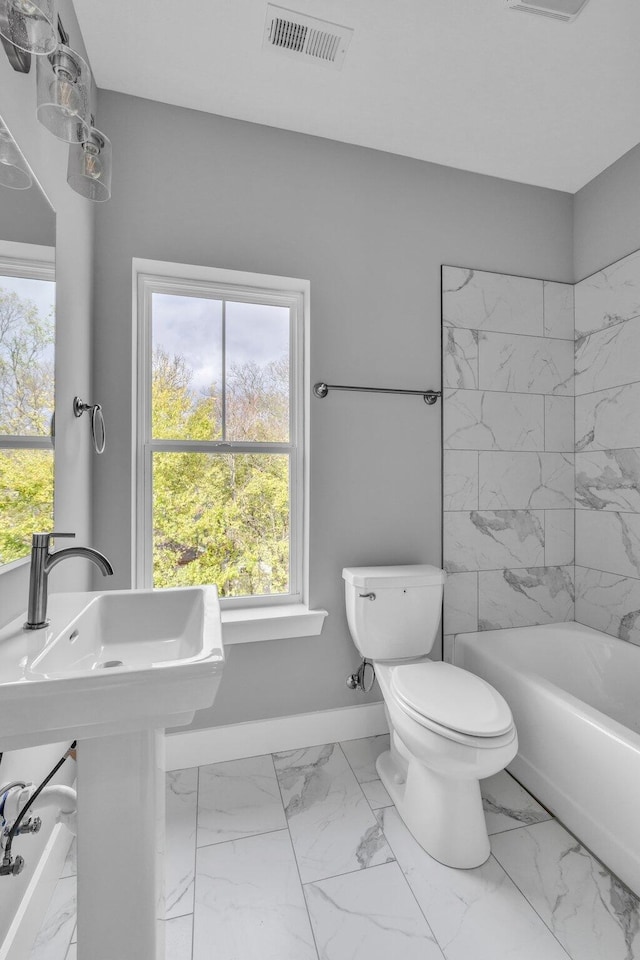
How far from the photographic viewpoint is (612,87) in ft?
5.81

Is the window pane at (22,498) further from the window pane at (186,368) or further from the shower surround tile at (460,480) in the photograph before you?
the shower surround tile at (460,480)

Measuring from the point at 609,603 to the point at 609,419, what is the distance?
Answer: 34.4 inches

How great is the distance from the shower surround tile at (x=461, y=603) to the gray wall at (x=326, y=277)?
20 cm

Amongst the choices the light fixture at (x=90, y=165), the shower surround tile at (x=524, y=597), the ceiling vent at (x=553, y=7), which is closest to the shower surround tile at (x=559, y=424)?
the shower surround tile at (x=524, y=597)

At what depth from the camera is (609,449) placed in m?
2.23

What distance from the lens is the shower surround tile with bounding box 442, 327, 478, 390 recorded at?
7.18ft

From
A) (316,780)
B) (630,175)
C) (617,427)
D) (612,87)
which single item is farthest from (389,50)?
(316,780)

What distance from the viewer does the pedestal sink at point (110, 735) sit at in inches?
28.9

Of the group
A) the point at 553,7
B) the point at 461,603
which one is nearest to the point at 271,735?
the point at 461,603

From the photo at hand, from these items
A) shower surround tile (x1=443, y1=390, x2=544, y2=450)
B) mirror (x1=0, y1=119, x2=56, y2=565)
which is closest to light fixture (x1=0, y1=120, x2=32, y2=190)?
mirror (x1=0, y1=119, x2=56, y2=565)

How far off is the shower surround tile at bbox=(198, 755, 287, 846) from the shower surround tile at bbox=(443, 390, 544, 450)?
62.7 inches

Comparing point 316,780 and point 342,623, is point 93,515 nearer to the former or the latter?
point 342,623

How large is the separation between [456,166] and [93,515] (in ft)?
7.33

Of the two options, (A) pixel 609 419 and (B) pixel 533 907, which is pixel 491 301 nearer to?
(A) pixel 609 419
